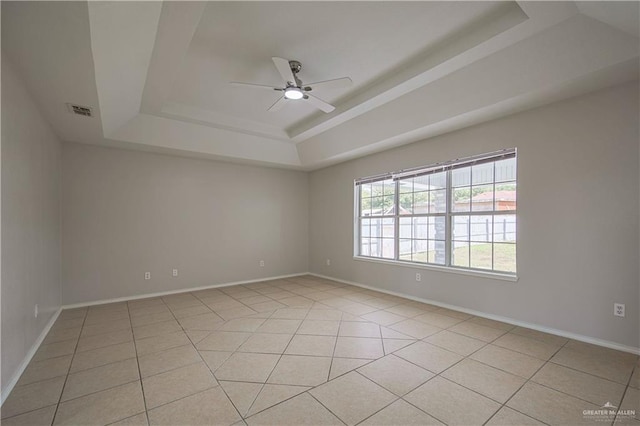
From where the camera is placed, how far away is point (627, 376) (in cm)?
225

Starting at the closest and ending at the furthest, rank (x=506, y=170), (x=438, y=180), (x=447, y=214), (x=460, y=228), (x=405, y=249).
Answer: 1. (x=506, y=170)
2. (x=460, y=228)
3. (x=447, y=214)
4. (x=438, y=180)
5. (x=405, y=249)

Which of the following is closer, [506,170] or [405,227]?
[506,170]

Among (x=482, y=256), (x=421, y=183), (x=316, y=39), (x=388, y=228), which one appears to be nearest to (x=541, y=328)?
(x=482, y=256)

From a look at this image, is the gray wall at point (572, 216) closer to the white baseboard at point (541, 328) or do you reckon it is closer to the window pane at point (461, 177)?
the white baseboard at point (541, 328)

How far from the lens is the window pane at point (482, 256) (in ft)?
12.3

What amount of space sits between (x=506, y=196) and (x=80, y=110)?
5.04m

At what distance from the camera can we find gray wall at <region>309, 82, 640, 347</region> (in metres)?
2.69

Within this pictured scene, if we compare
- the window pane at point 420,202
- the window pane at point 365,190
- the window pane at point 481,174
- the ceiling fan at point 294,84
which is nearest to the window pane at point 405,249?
the window pane at point 420,202

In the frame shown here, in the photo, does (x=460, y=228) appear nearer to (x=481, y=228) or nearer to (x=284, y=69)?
(x=481, y=228)

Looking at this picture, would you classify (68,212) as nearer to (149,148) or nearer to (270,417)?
(149,148)

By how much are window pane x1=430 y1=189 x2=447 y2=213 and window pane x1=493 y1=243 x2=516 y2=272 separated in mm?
878

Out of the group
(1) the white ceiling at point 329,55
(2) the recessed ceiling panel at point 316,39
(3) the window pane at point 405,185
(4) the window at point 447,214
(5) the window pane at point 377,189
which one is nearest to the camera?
(1) the white ceiling at point 329,55

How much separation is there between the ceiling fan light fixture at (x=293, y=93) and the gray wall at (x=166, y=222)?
9.66 feet

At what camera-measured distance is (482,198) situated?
3.82 meters
